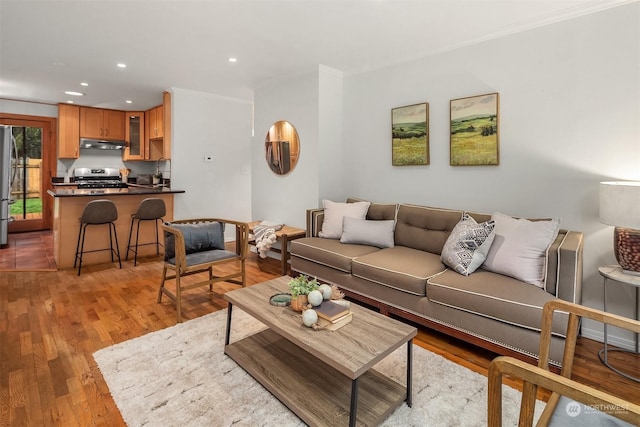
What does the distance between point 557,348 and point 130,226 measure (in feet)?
16.0

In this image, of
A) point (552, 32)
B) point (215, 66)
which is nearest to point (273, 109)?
point (215, 66)

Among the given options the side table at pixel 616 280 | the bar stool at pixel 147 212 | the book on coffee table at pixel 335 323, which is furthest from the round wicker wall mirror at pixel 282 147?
the side table at pixel 616 280

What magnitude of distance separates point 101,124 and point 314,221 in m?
5.26

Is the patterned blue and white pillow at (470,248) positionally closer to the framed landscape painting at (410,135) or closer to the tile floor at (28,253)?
the framed landscape painting at (410,135)

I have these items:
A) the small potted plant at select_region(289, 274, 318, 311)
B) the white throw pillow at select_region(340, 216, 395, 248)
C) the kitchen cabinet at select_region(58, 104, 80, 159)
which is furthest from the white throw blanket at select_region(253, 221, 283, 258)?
the kitchen cabinet at select_region(58, 104, 80, 159)

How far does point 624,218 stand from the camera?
2.06m

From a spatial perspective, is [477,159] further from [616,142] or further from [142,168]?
[142,168]

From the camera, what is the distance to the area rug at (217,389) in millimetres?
1663

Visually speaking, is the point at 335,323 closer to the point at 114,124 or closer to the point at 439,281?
the point at 439,281

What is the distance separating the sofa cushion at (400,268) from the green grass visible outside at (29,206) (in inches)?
260

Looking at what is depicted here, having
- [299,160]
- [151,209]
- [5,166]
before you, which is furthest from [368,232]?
[5,166]

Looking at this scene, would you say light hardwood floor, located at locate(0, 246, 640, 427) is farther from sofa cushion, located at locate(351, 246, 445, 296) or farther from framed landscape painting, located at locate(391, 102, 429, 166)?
framed landscape painting, located at locate(391, 102, 429, 166)

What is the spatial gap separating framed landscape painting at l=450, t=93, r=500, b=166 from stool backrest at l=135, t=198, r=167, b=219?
143 inches

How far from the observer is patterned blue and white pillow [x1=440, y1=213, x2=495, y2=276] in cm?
248
